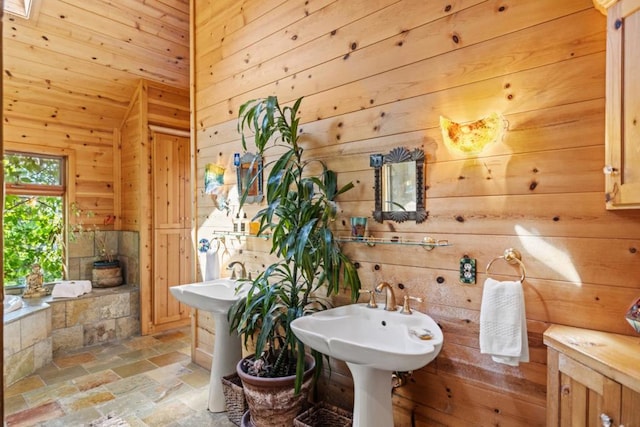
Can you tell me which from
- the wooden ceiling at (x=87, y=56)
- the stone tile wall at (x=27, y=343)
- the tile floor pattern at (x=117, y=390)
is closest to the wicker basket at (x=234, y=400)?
the tile floor pattern at (x=117, y=390)

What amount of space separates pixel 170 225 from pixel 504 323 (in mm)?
3866

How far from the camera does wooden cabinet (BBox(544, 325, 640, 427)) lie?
1031mm

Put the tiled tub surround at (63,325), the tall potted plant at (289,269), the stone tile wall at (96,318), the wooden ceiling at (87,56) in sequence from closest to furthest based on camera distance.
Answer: the tall potted plant at (289,269)
the tiled tub surround at (63,325)
the wooden ceiling at (87,56)
the stone tile wall at (96,318)

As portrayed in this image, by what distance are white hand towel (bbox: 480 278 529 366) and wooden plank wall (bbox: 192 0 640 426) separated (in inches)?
4.9

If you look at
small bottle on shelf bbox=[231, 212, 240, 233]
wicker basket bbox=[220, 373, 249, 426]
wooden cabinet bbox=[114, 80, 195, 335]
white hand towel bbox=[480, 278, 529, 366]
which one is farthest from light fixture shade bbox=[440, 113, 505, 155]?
wooden cabinet bbox=[114, 80, 195, 335]

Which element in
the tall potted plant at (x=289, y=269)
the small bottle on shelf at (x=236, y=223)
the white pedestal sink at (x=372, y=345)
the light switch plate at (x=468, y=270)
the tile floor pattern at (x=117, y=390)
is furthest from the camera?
the small bottle on shelf at (x=236, y=223)

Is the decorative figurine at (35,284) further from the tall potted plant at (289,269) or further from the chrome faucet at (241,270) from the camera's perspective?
the tall potted plant at (289,269)

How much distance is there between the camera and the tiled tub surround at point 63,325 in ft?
9.86

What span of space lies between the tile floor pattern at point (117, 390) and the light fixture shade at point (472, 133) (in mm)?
2204

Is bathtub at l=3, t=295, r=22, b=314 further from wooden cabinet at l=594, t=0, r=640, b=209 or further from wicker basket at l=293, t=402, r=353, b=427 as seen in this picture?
wooden cabinet at l=594, t=0, r=640, b=209

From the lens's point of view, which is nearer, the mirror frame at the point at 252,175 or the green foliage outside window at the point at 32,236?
the mirror frame at the point at 252,175

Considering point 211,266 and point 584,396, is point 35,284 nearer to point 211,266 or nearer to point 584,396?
point 211,266

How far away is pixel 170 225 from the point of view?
14.3 feet

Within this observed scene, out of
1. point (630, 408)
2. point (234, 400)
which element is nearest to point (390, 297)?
point (630, 408)
